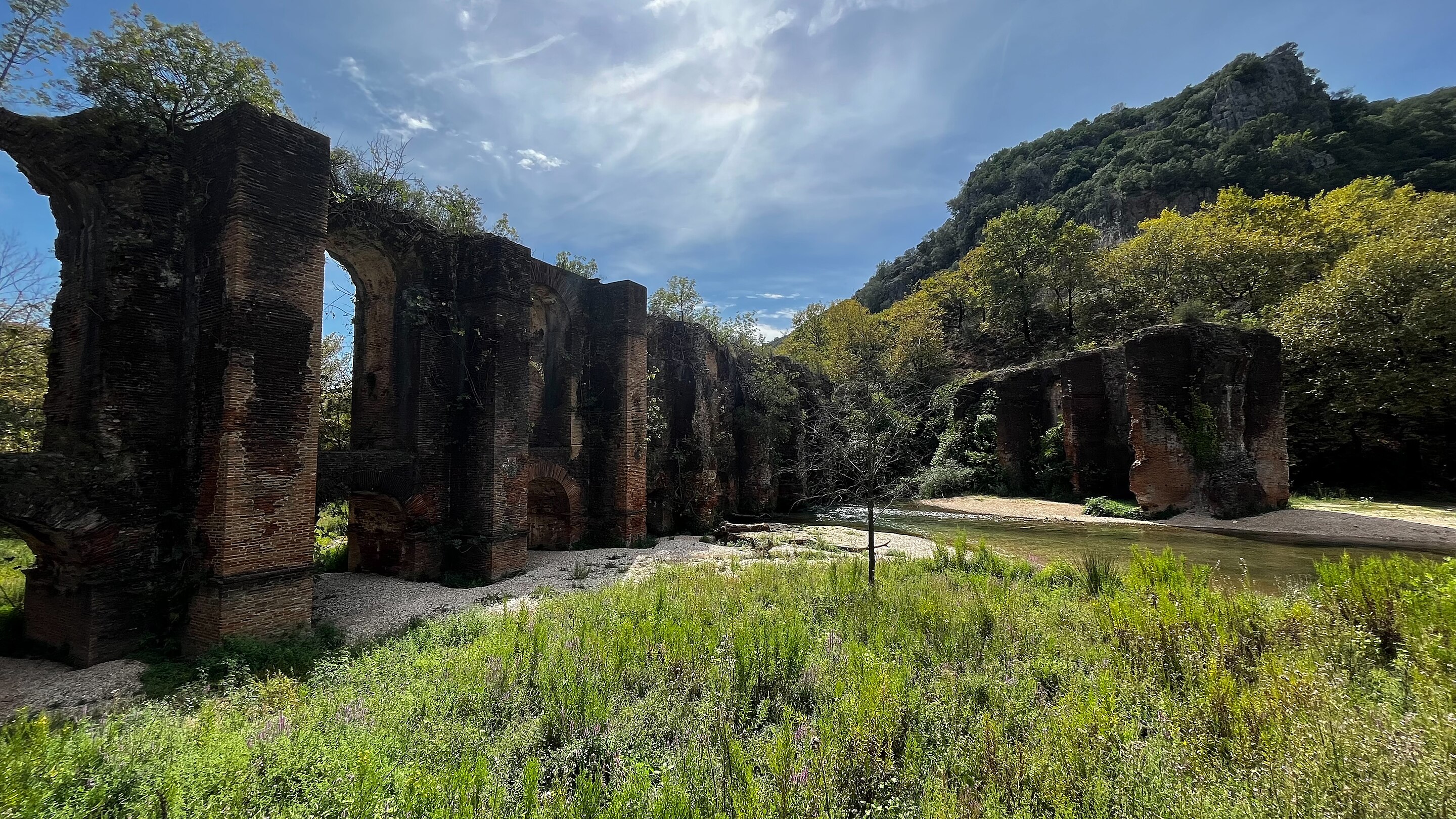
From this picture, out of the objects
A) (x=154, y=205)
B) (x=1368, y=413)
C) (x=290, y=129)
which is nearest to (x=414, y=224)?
(x=290, y=129)

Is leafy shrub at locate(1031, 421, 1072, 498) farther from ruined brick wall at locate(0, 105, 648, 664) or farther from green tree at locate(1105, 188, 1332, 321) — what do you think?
ruined brick wall at locate(0, 105, 648, 664)

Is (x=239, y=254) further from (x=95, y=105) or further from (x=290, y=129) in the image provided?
(x=95, y=105)

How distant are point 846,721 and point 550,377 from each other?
44.0 ft

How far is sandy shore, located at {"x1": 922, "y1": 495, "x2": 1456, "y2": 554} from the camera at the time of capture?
46.6 feet

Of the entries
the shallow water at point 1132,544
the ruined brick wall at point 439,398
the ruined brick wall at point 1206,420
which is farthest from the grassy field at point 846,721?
the ruined brick wall at point 1206,420

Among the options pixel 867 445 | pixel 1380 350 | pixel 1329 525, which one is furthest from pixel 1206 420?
pixel 867 445

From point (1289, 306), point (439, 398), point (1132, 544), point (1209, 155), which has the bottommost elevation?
point (1132, 544)

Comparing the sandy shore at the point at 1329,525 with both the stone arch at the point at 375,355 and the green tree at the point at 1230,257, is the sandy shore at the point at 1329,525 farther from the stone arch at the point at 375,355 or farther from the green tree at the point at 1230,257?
the stone arch at the point at 375,355

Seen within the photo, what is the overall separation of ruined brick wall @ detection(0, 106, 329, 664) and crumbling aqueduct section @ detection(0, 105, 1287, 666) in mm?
28

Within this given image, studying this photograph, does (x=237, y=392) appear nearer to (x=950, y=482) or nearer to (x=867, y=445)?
(x=867, y=445)

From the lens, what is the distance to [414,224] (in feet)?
38.1

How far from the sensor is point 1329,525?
16.3m

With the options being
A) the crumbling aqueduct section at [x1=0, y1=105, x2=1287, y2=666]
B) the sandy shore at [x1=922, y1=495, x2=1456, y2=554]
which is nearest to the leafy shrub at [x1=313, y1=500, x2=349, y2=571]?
the crumbling aqueduct section at [x1=0, y1=105, x2=1287, y2=666]

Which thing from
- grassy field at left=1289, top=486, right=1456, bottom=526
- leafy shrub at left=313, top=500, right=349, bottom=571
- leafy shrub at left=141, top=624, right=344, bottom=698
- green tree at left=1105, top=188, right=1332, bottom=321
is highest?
green tree at left=1105, top=188, right=1332, bottom=321
